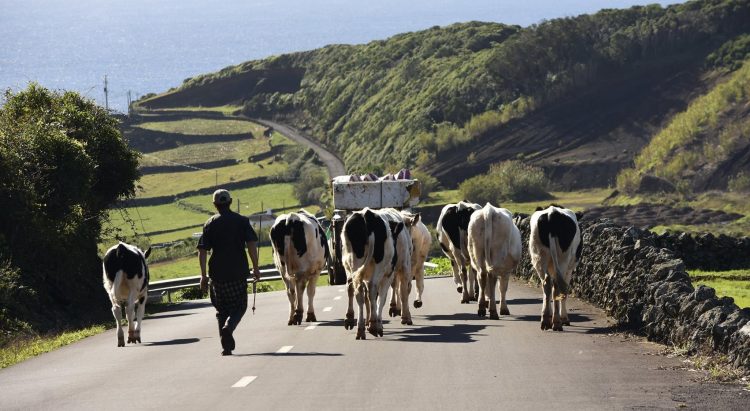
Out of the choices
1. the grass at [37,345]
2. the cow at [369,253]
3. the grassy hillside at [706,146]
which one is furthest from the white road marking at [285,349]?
the grassy hillside at [706,146]

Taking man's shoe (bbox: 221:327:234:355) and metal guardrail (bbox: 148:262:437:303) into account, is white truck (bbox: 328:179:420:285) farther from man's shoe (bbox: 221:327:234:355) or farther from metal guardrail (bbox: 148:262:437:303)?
metal guardrail (bbox: 148:262:437:303)

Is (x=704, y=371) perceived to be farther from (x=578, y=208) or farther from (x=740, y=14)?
(x=740, y=14)

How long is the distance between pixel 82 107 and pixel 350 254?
23.4m

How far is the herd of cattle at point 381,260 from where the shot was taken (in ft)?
70.2

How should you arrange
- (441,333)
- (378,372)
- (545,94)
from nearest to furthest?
(378,372) → (441,333) → (545,94)

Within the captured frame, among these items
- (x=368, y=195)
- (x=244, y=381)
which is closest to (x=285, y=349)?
(x=244, y=381)

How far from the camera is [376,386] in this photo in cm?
1503

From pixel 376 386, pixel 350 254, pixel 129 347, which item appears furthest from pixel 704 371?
pixel 129 347

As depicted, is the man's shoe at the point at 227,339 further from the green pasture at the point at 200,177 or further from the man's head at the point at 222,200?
the green pasture at the point at 200,177

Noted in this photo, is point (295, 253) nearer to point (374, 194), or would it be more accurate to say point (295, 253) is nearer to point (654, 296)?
point (654, 296)

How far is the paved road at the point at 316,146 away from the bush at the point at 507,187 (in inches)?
930

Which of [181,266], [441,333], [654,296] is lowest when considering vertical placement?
[181,266]

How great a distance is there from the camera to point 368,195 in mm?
31531

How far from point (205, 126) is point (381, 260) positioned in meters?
165
